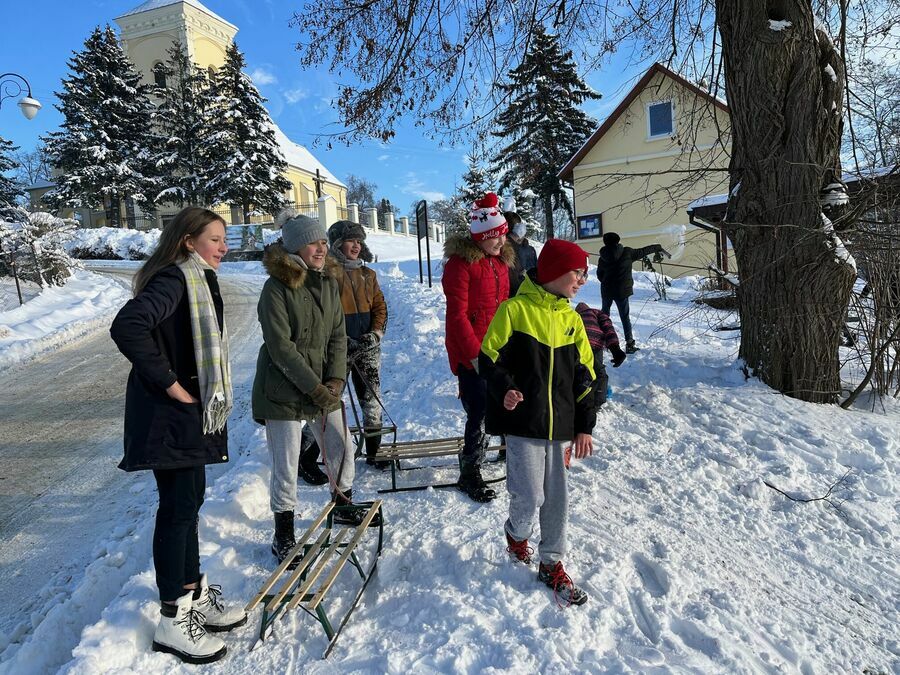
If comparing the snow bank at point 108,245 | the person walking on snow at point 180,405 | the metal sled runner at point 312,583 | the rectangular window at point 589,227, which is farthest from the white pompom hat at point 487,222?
the snow bank at point 108,245

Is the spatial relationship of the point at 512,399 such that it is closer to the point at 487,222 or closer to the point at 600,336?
the point at 487,222

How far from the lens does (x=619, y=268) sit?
8.29 metres

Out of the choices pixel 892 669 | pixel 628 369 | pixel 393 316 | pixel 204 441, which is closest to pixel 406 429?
pixel 628 369

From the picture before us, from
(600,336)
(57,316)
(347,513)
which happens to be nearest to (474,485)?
(347,513)

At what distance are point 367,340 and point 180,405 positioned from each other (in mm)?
2166

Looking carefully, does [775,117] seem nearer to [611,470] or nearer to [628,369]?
[628,369]

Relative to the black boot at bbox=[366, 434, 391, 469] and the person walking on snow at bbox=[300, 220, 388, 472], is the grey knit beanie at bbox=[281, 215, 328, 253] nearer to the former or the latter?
the person walking on snow at bbox=[300, 220, 388, 472]

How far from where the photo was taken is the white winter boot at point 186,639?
93.4 inches

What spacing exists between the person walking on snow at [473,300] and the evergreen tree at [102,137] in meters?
36.9

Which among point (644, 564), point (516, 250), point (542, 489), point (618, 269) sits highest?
point (516, 250)

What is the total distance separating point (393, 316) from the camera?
1098 centimetres

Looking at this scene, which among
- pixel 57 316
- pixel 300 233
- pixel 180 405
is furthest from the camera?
pixel 57 316

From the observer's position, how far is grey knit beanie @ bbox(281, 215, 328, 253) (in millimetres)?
3191

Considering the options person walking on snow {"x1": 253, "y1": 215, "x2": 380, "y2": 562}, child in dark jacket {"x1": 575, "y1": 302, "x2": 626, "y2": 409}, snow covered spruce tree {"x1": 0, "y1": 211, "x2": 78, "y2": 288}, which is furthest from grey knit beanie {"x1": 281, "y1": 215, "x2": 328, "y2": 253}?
snow covered spruce tree {"x1": 0, "y1": 211, "x2": 78, "y2": 288}
